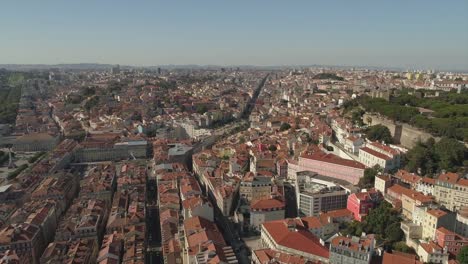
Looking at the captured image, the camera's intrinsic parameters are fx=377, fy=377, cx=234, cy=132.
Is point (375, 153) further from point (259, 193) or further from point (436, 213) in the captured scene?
point (436, 213)

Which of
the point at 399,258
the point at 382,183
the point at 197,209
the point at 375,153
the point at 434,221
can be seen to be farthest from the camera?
the point at 375,153

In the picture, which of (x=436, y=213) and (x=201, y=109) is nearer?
(x=436, y=213)

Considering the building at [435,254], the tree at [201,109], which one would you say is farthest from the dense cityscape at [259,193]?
the tree at [201,109]

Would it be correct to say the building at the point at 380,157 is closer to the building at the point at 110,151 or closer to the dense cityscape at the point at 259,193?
the dense cityscape at the point at 259,193

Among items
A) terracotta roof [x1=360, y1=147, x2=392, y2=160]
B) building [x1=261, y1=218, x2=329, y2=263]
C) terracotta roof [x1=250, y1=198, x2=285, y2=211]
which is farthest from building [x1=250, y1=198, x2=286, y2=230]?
terracotta roof [x1=360, y1=147, x2=392, y2=160]

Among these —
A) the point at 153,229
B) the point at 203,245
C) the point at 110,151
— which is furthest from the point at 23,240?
the point at 110,151

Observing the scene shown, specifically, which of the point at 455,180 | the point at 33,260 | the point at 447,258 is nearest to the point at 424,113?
the point at 455,180
